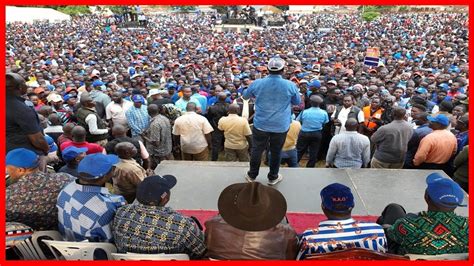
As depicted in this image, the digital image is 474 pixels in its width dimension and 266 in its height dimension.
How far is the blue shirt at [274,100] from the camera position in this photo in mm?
3986

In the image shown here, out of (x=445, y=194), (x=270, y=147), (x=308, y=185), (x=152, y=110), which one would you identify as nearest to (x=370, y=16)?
(x=152, y=110)

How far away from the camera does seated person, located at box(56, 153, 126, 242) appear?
2.68 metres

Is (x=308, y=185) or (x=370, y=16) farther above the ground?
(x=370, y=16)

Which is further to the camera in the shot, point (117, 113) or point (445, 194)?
point (117, 113)

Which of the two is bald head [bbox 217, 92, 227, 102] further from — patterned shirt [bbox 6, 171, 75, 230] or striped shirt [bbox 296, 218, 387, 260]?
striped shirt [bbox 296, 218, 387, 260]

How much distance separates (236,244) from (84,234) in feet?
3.46

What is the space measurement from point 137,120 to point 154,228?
395 cm

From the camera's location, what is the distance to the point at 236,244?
2473mm

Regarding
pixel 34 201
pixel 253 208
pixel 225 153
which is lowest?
pixel 225 153

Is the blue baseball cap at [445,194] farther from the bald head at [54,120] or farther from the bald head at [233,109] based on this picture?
the bald head at [54,120]

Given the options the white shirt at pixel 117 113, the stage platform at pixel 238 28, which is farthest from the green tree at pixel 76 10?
the white shirt at pixel 117 113

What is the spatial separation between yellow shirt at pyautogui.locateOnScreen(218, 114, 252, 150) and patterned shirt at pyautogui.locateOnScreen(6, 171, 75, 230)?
10.4 ft

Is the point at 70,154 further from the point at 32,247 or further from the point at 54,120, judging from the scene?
the point at 54,120

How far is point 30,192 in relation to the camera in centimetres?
283
